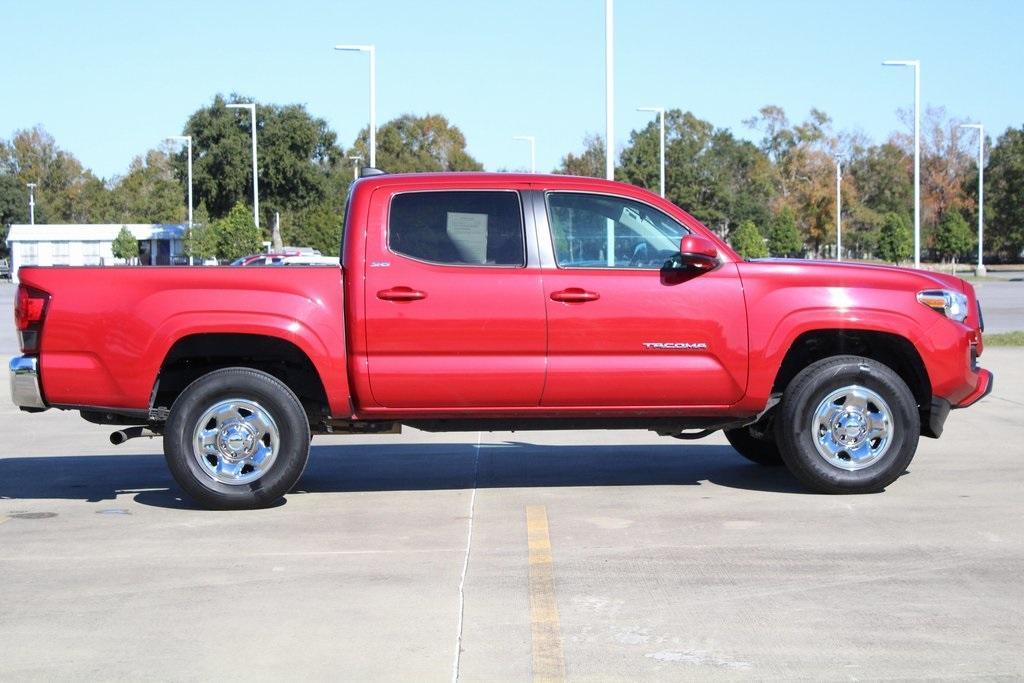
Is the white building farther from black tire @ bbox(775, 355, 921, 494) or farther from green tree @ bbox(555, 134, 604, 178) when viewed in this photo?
black tire @ bbox(775, 355, 921, 494)

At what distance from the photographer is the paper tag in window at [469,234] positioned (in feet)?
26.5

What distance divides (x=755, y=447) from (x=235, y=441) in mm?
3898

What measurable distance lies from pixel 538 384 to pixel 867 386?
2134mm

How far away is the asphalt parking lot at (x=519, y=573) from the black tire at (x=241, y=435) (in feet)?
0.64

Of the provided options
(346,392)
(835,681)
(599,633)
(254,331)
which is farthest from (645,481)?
(835,681)

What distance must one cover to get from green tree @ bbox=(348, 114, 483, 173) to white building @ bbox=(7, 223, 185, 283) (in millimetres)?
30258

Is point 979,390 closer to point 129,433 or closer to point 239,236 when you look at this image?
Answer: point 129,433

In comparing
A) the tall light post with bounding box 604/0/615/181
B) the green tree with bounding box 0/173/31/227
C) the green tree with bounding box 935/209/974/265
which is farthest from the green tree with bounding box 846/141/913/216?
the tall light post with bounding box 604/0/615/181

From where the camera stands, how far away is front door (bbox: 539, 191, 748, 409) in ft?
26.0

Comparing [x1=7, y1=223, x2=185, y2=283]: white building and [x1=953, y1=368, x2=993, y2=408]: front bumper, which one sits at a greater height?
[x1=7, y1=223, x2=185, y2=283]: white building

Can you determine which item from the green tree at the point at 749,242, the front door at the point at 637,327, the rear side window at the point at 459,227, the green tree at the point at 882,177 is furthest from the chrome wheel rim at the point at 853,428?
the green tree at the point at 882,177

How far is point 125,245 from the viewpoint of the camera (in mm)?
76750

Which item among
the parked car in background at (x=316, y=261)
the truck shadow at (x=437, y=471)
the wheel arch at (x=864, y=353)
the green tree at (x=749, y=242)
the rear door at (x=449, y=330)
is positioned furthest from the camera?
the green tree at (x=749, y=242)

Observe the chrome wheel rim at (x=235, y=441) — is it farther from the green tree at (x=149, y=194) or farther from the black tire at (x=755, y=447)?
the green tree at (x=149, y=194)
